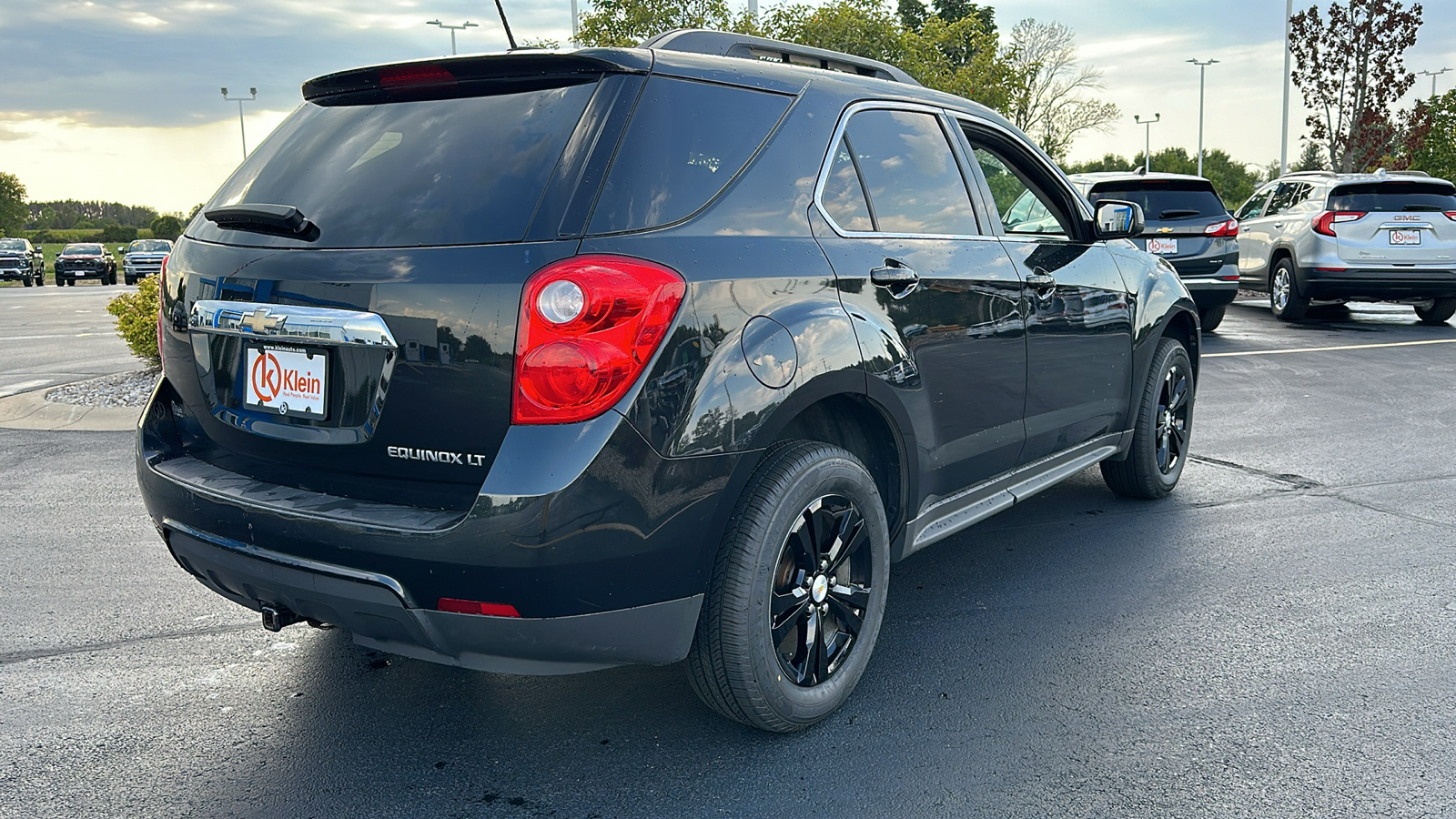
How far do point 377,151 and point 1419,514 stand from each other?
4.89 meters

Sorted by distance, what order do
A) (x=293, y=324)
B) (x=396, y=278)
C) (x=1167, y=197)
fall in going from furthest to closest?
1. (x=1167, y=197)
2. (x=293, y=324)
3. (x=396, y=278)

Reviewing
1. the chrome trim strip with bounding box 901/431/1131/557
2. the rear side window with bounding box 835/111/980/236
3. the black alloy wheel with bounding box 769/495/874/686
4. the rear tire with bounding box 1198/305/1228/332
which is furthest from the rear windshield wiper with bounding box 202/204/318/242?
the rear tire with bounding box 1198/305/1228/332

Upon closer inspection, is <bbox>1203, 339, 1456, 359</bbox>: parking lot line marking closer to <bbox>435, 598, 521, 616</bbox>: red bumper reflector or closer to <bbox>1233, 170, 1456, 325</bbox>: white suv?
<bbox>1233, 170, 1456, 325</bbox>: white suv

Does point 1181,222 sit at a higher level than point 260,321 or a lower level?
higher

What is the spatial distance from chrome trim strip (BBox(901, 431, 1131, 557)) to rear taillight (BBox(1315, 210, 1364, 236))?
10.6 m

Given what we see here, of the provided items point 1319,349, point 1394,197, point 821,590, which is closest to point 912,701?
point 821,590

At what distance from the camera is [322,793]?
282cm

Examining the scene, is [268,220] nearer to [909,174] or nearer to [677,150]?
[677,150]

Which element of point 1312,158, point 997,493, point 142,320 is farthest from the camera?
point 1312,158

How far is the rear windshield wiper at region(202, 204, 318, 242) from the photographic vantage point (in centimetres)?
288

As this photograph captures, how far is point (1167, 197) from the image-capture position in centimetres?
1244

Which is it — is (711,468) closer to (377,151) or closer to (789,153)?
(789,153)

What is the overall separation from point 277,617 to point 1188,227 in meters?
11.5

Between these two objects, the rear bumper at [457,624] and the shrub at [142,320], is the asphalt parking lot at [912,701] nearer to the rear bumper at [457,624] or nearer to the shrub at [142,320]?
the rear bumper at [457,624]
